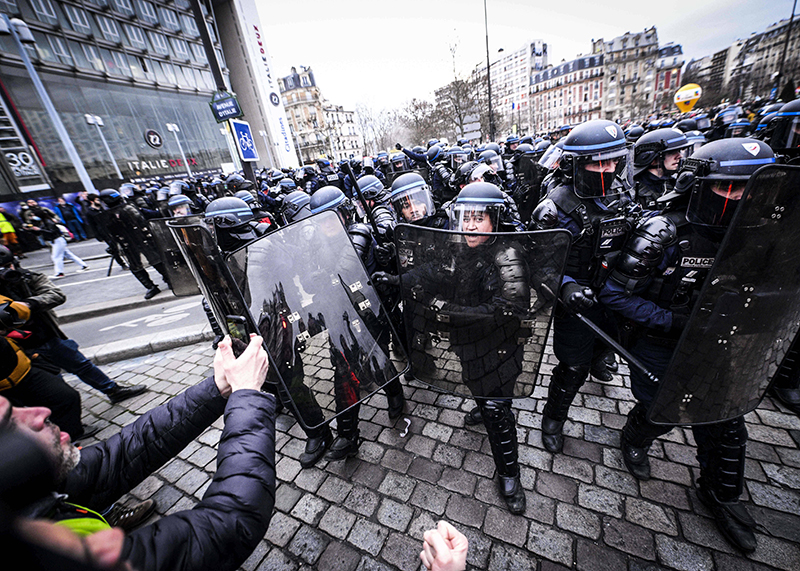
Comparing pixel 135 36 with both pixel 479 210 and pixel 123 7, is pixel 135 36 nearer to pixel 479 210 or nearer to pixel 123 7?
pixel 123 7

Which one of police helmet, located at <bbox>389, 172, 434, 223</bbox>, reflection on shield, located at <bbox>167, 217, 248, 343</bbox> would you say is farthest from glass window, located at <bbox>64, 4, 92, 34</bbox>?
police helmet, located at <bbox>389, 172, 434, 223</bbox>

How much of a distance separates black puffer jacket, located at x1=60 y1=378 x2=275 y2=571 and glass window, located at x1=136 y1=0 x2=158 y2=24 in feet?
140

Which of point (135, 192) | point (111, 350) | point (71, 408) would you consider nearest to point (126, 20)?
point (135, 192)

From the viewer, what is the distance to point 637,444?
2186mm

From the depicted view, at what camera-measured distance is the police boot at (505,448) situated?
2021mm

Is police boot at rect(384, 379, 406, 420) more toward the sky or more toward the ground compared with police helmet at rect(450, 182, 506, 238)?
more toward the ground

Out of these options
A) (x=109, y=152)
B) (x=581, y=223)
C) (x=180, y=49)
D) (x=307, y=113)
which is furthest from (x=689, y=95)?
(x=307, y=113)

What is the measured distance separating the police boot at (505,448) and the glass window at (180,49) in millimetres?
44259

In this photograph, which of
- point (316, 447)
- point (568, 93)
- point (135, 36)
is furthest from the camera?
point (568, 93)

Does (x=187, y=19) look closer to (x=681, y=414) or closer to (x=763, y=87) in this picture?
(x=681, y=414)

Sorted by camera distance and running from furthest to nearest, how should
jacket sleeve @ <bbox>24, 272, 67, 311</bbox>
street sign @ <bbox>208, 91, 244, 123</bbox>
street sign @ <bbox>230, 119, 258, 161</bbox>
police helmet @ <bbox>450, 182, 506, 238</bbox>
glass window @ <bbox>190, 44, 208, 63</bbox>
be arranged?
1. glass window @ <bbox>190, 44, 208, 63</bbox>
2. street sign @ <bbox>230, 119, 258, 161</bbox>
3. street sign @ <bbox>208, 91, 244, 123</bbox>
4. jacket sleeve @ <bbox>24, 272, 67, 311</bbox>
5. police helmet @ <bbox>450, 182, 506, 238</bbox>

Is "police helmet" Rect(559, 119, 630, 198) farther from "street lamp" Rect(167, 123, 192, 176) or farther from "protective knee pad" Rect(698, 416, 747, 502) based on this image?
"street lamp" Rect(167, 123, 192, 176)

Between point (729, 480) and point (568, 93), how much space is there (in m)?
103

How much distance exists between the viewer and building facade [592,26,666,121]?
76000 mm
